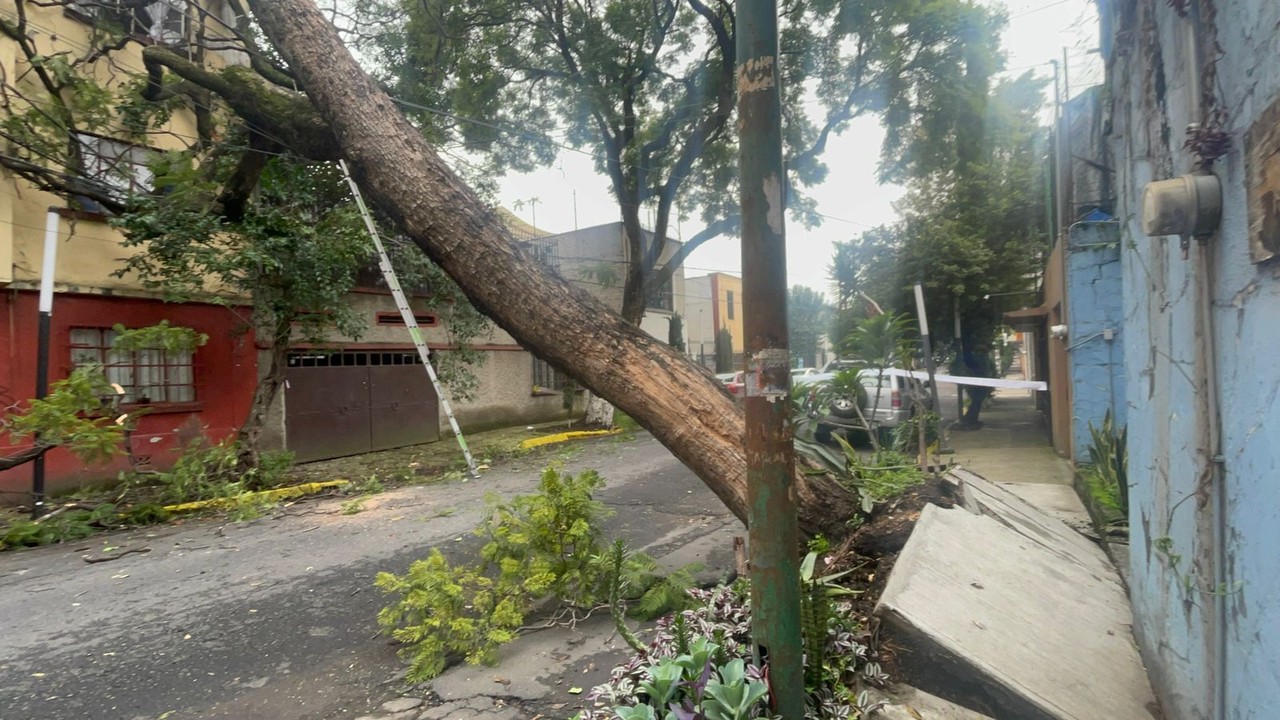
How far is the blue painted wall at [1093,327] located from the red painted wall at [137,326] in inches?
430

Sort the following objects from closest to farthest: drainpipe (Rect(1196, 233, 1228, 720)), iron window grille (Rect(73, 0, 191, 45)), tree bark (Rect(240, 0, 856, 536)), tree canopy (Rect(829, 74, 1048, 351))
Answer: drainpipe (Rect(1196, 233, 1228, 720)), tree bark (Rect(240, 0, 856, 536)), iron window grille (Rect(73, 0, 191, 45)), tree canopy (Rect(829, 74, 1048, 351))

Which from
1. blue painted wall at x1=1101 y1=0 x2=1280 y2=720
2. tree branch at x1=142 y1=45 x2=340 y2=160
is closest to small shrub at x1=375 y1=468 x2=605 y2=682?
blue painted wall at x1=1101 y1=0 x2=1280 y2=720

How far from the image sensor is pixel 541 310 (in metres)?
4.16

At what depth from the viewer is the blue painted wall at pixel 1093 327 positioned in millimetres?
7672

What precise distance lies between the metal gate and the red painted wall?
83 centimetres

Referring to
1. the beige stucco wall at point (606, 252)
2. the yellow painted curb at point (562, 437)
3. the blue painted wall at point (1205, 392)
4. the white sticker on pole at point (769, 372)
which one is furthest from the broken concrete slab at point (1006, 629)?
the beige stucco wall at point (606, 252)

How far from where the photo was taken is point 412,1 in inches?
450

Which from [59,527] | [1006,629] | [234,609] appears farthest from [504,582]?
[59,527]

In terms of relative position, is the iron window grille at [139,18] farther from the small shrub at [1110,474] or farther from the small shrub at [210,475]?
the small shrub at [1110,474]

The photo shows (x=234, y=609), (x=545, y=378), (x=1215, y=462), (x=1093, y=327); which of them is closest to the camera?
(x=1215, y=462)

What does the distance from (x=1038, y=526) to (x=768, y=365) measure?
336 centimetres

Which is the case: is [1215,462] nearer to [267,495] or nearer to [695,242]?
[267,495]

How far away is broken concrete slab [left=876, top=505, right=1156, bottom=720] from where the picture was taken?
8.54ft

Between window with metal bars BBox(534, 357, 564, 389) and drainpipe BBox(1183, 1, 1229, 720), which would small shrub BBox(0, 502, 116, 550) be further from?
window with metal bars BBox(534, 357, 564, 389)
